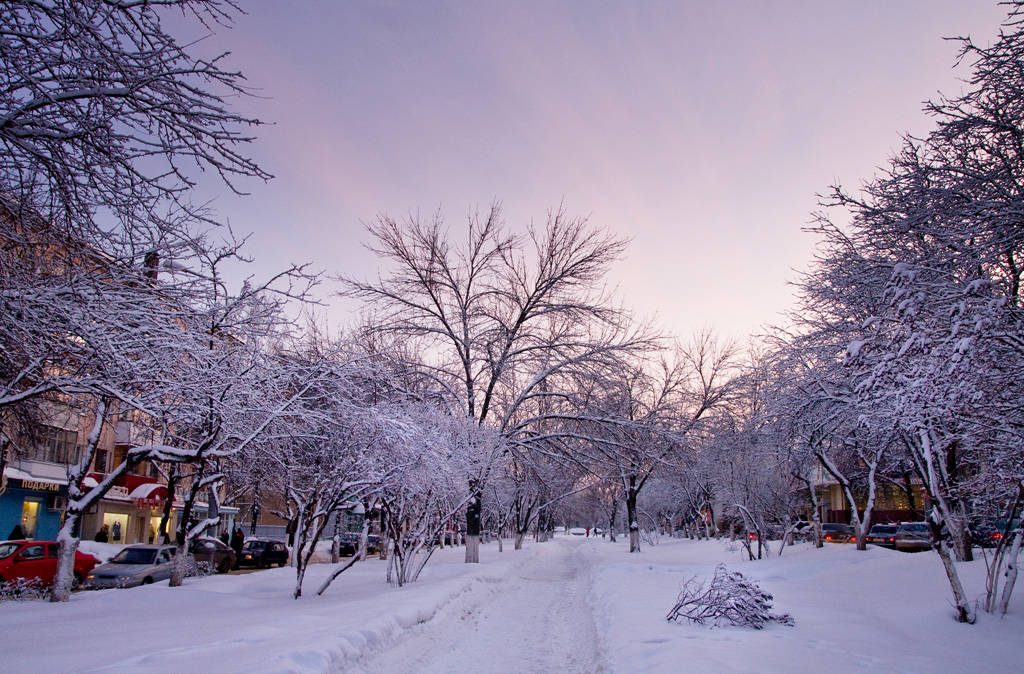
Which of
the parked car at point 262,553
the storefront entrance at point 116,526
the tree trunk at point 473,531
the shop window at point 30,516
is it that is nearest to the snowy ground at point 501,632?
the tree trunk at point 473,531

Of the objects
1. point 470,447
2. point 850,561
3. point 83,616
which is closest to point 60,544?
point 83,616

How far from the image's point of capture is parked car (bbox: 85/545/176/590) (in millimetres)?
18156

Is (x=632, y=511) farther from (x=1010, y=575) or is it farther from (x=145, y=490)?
(x=1010, y=575)

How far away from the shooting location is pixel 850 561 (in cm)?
1780

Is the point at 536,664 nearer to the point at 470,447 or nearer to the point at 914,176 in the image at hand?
the point at 914,176

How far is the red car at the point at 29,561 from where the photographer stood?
54.3ft

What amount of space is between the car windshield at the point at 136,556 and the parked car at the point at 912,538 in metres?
27.6

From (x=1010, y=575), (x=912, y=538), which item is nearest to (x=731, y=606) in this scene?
(x=1010, y=575)

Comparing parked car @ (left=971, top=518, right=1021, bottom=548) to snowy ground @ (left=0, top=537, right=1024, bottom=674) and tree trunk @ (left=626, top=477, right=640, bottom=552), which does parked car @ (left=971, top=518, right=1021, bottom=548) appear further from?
tree trunk @ (left=626, top=477, right=640, bottom=552)

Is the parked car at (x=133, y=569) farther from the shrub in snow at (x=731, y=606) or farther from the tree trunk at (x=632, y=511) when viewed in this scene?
the tree trunk at (x=632, y=511)

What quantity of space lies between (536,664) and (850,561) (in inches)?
497

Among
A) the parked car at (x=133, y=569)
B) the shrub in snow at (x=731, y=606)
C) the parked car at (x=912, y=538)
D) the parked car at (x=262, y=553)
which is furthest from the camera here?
the parked car at (x=262, y=553)

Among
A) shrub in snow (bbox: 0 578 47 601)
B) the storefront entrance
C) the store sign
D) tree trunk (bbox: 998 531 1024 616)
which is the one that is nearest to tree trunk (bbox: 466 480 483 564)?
shrub in snow (bbox: 0 578 47 601)

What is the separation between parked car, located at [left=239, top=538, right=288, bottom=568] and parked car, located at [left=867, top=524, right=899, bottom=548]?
26.3 m
